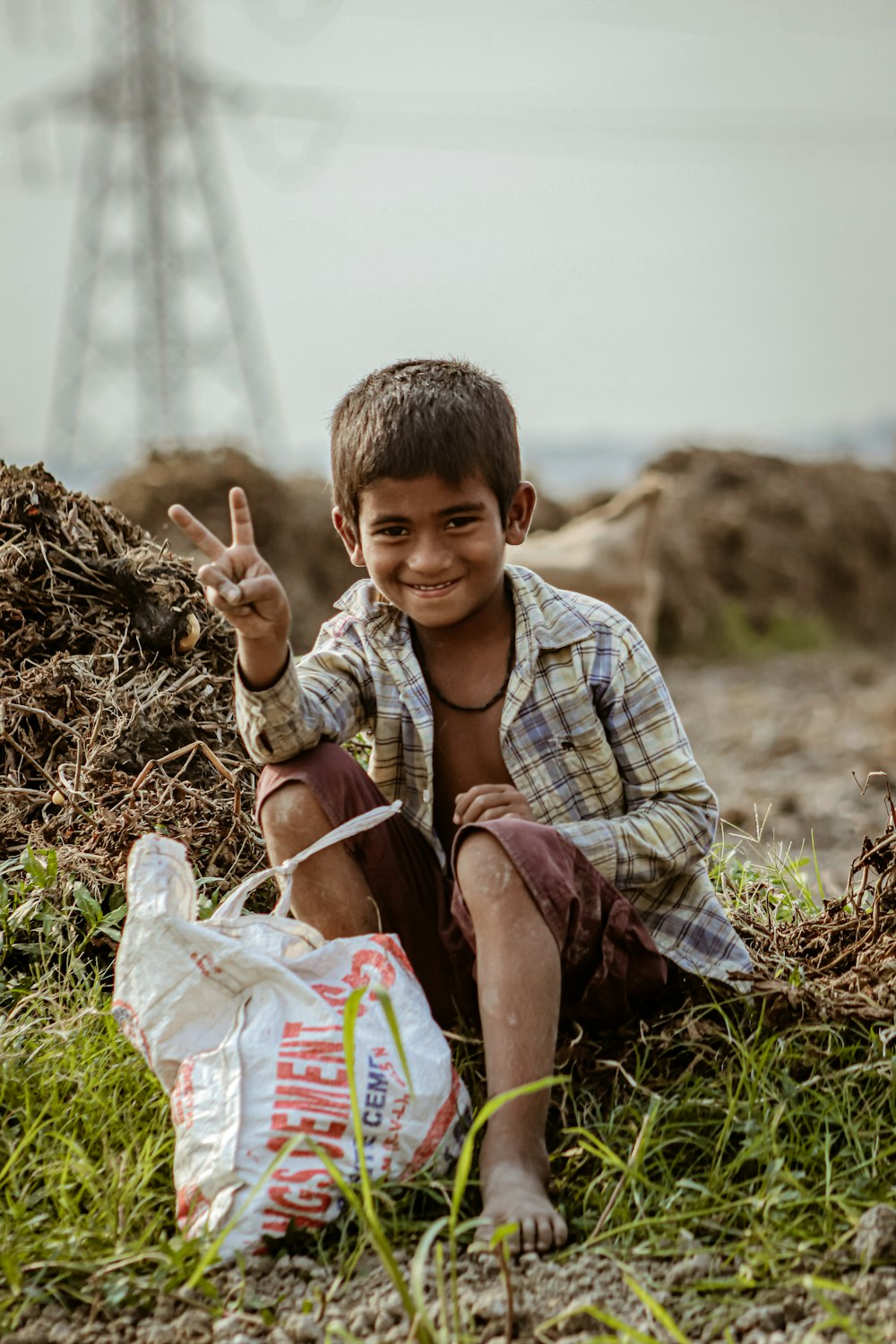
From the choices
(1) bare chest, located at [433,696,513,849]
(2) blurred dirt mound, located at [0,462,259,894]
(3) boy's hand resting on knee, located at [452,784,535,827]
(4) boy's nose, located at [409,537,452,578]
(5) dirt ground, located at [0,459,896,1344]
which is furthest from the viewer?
(2) blurred dirt mound, located at [0,462,259,894]

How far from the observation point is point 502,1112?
6.13 ft

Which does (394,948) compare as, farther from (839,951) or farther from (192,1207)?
(839,951)

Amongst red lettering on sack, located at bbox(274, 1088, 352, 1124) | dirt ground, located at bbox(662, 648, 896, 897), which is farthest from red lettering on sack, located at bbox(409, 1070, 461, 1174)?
dirt ground, located at bbox(662, 648, 896, 897)

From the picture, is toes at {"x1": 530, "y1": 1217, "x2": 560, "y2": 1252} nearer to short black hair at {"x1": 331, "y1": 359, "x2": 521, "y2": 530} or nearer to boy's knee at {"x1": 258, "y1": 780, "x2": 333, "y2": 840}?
boy's knee at {"x1": 258, "y1": 780, "x2": 333, "y2": 840}

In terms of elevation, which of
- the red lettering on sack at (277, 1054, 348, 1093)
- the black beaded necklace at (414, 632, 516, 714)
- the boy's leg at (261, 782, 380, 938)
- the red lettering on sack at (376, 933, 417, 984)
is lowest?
the red lettering on sack at (277, 1054, 348, 1093)

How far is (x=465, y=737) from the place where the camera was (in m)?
2.34

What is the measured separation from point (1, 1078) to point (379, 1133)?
71cm

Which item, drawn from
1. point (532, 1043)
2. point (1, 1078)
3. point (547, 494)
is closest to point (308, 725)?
point (532, 1043)

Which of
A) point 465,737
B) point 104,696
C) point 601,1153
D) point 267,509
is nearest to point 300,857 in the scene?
point 465,737

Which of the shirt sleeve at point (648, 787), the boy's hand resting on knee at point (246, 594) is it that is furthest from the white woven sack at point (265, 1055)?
the shirt sleeve at point (648, 787)

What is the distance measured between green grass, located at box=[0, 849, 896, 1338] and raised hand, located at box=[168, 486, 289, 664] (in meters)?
0.77

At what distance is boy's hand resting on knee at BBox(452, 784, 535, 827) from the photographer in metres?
2.07

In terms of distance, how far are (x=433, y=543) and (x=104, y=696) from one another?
1.20 m

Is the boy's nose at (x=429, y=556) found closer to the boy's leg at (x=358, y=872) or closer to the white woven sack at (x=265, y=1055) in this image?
the boy's leg at (x=358, y=872)
